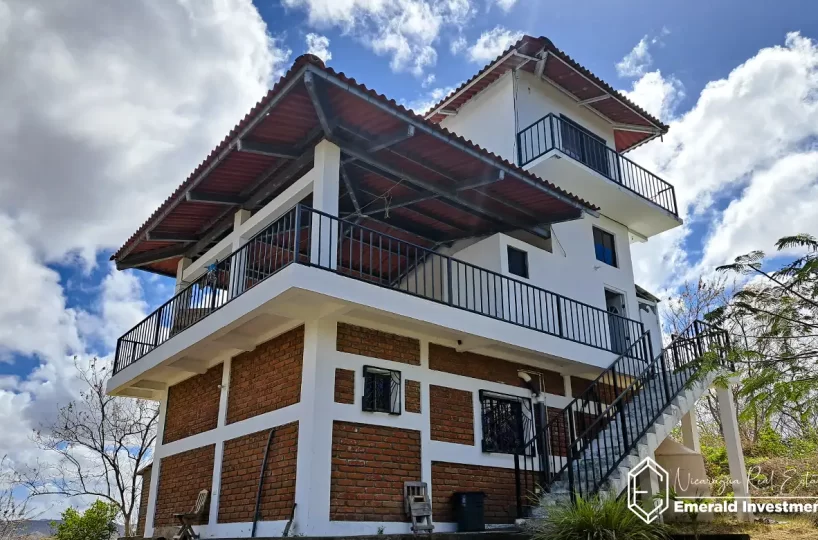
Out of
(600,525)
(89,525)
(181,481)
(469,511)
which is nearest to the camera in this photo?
(600,525)

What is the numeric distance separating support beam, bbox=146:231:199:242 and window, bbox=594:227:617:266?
9097mm

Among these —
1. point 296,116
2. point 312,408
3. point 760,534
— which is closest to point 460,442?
point 312,408

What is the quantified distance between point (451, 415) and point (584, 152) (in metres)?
8.55

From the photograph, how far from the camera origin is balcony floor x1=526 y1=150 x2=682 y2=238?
538 inches

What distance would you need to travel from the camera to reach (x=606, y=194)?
1474 centimetres

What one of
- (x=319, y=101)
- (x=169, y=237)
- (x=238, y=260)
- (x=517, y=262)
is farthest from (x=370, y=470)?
(x=169, y=237)

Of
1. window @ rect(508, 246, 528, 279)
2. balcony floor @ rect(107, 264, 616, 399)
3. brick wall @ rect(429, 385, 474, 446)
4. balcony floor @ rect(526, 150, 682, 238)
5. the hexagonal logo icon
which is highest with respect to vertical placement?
balcony floor @ rect(526, 150, 682, 238)

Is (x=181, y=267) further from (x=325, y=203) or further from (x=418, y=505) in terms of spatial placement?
(x=418, y=505)

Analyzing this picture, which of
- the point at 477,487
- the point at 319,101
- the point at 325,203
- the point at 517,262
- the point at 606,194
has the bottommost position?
the point at 477,487

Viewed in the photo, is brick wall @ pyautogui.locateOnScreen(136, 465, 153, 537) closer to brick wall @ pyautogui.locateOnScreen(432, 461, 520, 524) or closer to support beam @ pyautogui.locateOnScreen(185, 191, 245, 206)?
support beam @ pyautogui.locateOnScreen(185, 191, 245, 206)

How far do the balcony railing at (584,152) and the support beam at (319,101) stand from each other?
21.1 ft

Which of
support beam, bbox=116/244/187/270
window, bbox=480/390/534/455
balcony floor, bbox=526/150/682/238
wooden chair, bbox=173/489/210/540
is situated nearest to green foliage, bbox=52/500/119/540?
support beam, bbox=116/244/187/270

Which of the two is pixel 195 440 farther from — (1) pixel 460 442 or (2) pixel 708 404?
(2) pixel 708 404

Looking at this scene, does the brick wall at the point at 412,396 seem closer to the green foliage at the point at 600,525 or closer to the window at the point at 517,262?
the green foliage at the point at 600,525
